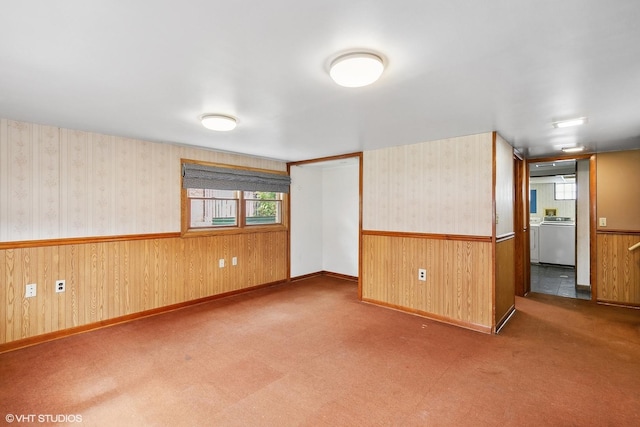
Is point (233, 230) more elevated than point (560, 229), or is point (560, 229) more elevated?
point (233, 230)

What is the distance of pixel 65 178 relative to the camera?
130 inches

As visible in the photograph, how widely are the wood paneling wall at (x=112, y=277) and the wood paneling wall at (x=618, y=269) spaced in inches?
203

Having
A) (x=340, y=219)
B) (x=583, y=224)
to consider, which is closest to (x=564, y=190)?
(x=583, y=224)

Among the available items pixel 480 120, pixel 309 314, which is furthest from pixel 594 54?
pixel 309 314

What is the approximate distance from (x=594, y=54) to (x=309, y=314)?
3.51 metres

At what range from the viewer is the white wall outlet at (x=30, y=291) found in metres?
3.06

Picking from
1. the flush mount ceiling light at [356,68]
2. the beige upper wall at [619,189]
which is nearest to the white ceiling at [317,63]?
the flush mount ceiling light at [356,68]

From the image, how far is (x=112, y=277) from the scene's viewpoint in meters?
3.63

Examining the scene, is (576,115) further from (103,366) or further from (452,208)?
(103,366)

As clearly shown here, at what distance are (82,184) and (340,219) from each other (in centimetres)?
406

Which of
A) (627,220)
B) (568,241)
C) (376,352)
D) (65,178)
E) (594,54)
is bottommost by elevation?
(376,352)

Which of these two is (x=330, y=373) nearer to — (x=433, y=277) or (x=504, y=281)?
(x=433, y=277)

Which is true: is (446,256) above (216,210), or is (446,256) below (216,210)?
below

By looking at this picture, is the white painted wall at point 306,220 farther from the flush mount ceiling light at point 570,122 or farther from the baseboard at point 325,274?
the flush mount ceiling light at point 570,122
